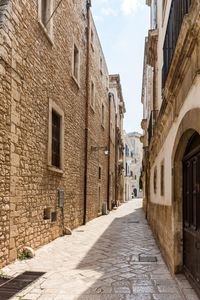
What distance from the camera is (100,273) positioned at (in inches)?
251

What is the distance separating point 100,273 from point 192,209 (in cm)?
200

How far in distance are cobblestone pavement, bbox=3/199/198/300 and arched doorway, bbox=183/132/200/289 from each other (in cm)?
30

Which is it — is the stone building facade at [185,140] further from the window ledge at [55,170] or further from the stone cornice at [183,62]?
the window ledge at [55,170]

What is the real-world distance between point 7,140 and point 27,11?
3024 millimetres

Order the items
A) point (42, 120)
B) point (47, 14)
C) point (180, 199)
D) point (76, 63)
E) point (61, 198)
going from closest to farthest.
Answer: point (180, 199), point (42, 120), point (47, 14), point (61, 198), point (76, 63)

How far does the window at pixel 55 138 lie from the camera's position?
9837 millimetres

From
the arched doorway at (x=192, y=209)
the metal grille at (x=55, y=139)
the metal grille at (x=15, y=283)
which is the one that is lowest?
the metal grille at (x=15, y=283)

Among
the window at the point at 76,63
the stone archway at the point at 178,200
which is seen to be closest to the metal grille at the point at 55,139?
the window at the point at 76,63

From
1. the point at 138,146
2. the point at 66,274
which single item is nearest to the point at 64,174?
the point at 66,274

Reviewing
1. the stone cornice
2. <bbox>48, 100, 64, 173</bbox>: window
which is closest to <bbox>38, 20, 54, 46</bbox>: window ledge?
<bbox>48, 100, 64, 173</bbox>: window

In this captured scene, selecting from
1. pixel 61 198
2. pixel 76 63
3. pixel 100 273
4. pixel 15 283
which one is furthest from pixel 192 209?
pixel 76 63

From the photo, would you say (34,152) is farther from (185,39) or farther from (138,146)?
(138,146)

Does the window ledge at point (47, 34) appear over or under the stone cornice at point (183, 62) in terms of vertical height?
over

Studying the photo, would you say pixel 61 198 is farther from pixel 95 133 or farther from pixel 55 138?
pixel 95 133
